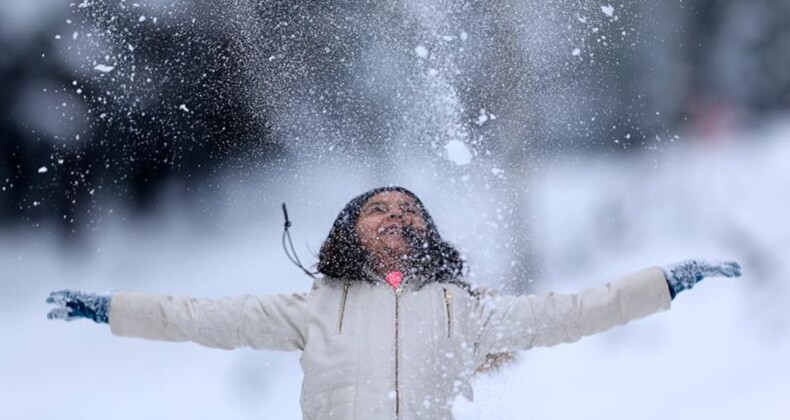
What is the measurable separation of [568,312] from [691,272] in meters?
0.42

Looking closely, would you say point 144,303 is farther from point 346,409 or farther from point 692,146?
point 692,146

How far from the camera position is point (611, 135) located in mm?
4715

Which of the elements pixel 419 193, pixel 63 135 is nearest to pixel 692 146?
pixel 419 193

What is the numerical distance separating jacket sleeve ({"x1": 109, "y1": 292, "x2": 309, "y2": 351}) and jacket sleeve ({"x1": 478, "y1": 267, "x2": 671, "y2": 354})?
2.01ft

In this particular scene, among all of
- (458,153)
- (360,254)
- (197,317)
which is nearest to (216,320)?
(197,317)

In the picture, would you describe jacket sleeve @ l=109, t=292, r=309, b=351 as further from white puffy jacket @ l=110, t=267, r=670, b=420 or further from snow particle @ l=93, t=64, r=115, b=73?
snow particle @ l=93, t=64, r=115, b=73

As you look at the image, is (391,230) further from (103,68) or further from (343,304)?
(103,68)

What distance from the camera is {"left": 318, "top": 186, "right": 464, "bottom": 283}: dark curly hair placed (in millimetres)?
2828

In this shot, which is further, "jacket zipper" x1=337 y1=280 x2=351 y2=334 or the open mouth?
the open mouth

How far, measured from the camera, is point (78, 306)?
2.70 metres

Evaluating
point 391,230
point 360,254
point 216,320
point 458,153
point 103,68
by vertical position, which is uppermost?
point 103,68

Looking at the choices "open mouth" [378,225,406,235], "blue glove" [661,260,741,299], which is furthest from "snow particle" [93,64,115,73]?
"blue glove" [661,260,741,299]

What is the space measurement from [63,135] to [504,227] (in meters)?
2.37

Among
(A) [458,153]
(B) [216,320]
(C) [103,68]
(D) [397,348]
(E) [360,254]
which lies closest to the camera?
(D) [397,348]
